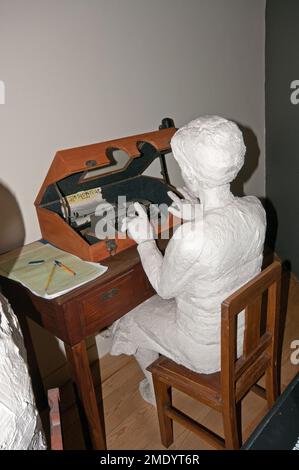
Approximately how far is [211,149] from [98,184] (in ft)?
2.34

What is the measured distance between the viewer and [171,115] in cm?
197

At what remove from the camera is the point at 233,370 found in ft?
3.77

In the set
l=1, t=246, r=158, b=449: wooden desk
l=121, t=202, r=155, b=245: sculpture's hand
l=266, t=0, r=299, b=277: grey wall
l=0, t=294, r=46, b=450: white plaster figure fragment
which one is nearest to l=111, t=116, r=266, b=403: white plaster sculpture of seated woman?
l=121, t=202, r=155, b=245: sculpture's hand

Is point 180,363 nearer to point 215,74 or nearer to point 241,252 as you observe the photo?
point 241,252

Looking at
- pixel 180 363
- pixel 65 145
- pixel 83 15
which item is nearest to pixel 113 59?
pixel 83 15

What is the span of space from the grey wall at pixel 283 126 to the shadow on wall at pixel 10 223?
1623 millimetres

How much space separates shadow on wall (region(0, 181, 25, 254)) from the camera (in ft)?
4.68

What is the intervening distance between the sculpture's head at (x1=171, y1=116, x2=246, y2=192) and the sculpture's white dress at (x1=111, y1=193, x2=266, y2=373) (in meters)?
0.11

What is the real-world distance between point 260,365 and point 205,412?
46 centimetres

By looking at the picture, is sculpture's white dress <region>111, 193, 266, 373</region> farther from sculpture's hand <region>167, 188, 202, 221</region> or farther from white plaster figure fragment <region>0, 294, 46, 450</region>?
white plaster figure fragment <region>0, 294, 46, 450</region>

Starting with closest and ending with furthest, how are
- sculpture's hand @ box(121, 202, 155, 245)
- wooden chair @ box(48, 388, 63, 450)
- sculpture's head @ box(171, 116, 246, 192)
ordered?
wooden chair @ box(48, 388, 63, 450) → sculpture's head @ box(171, 116, 246, 192) → sculpture's hand @ box(121, 202, 155, 245)

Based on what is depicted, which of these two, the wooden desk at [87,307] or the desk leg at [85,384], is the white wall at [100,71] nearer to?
the wooden desk at [87,307]

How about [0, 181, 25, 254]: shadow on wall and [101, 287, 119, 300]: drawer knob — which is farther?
[0, 181, 25, 254]: shadow on wall

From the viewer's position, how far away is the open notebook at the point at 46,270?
1.19 m
